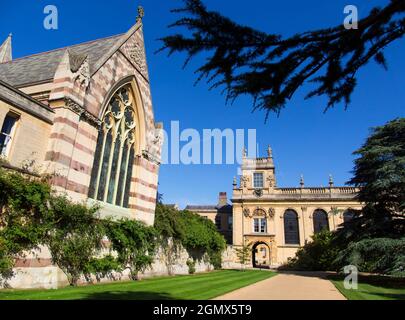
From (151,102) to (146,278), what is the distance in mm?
10882

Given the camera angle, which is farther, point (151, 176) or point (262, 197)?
point (262, 197)

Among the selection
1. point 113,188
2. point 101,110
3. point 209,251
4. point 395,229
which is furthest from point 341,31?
point 209,251

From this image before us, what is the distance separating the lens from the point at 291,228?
42312 millimetres

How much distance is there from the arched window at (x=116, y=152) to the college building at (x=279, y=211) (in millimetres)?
29104

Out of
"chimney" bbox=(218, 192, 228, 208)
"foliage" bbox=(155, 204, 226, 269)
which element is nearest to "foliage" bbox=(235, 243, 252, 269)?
"foliage" bbox=(155, 204, 226, 269)

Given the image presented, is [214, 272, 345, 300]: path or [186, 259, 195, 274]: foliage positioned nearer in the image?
[214, 272, 345, 300]: path

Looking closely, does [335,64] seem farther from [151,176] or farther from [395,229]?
[395,229]

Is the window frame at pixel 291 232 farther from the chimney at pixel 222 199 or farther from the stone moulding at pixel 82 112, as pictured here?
the stone moulding at pixel 82 112

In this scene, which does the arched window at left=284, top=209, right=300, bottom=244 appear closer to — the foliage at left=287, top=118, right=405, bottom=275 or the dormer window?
the dormer window

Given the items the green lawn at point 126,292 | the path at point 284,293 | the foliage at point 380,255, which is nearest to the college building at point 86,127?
the green lawn at point 126,292

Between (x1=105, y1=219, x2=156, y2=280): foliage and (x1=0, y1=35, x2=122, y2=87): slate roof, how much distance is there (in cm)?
770

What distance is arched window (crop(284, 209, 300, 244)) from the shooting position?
4184cm

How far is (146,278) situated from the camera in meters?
16.2
